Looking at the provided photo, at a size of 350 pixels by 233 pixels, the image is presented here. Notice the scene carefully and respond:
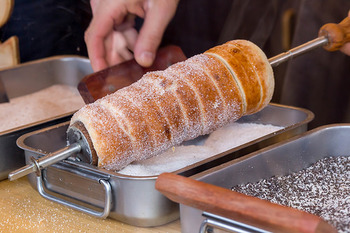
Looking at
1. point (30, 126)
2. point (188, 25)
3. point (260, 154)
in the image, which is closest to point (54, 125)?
point (30, 126)

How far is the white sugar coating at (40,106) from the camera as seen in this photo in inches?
53.4

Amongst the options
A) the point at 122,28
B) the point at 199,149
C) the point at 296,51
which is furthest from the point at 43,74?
the point at 296,51

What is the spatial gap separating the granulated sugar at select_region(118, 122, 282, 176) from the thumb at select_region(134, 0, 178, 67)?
254 mm

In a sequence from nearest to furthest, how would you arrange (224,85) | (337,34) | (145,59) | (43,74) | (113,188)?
(113,188) → (224,85) → (337,34) → (145,59) → (43,74)

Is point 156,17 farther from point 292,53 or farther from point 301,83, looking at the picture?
point 301,83

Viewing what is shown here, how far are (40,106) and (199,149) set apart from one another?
546mm

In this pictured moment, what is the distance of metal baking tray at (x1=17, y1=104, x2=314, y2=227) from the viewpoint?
88 cm

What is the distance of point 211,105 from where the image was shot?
3.33 feet

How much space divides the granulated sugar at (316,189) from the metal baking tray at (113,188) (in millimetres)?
89

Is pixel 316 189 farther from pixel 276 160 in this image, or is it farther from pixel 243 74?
pixel 243 74

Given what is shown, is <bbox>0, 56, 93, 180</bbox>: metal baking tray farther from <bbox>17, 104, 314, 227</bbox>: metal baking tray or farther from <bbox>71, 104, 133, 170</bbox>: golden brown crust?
<bbox>71, 104, 133, 170</bbox>: golden brown crust

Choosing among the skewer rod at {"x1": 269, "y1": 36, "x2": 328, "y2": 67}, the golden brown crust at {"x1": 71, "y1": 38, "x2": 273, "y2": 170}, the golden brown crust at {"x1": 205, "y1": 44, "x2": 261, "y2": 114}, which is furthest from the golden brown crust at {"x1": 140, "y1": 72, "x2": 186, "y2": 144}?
the skewer rod at {"x1": 269, "y1": 36, "x2": 328, "y2": 67}

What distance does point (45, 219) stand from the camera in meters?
0.96

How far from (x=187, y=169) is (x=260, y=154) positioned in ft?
0.44
